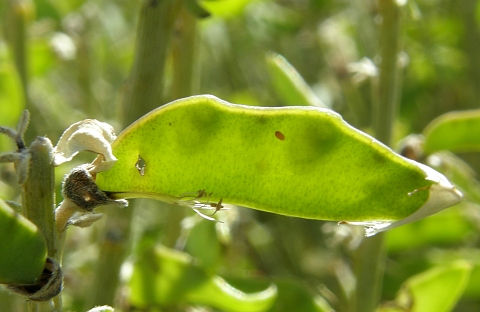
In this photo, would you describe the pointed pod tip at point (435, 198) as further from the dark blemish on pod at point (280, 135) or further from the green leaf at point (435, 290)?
the green leaf at point (435, 290)

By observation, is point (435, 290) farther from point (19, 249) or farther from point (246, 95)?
point (246, 95)

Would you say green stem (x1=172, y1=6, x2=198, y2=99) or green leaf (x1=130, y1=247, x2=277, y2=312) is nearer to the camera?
green leaf (x1=130, y1=247, x2=277, y2=312)

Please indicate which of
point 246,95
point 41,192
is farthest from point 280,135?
point 246,95

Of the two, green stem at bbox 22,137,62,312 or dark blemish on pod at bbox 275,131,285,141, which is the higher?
dark blemish on pod at bbox 275,131,285,141

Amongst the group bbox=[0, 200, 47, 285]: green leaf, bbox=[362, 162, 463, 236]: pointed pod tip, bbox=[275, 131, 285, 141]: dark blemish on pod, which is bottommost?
bbox=[0, 200, 47, 285]: green leaf

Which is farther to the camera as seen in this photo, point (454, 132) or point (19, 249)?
point (454, 132)

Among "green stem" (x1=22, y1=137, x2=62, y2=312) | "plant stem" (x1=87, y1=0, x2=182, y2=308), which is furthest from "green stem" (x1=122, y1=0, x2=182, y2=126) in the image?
"green stem" (x1=22, y1=137, x2=62, y2=312)

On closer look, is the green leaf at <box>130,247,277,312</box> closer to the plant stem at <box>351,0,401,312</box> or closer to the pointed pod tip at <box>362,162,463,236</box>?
the plant stem at <box>351,0,401,312</box>
